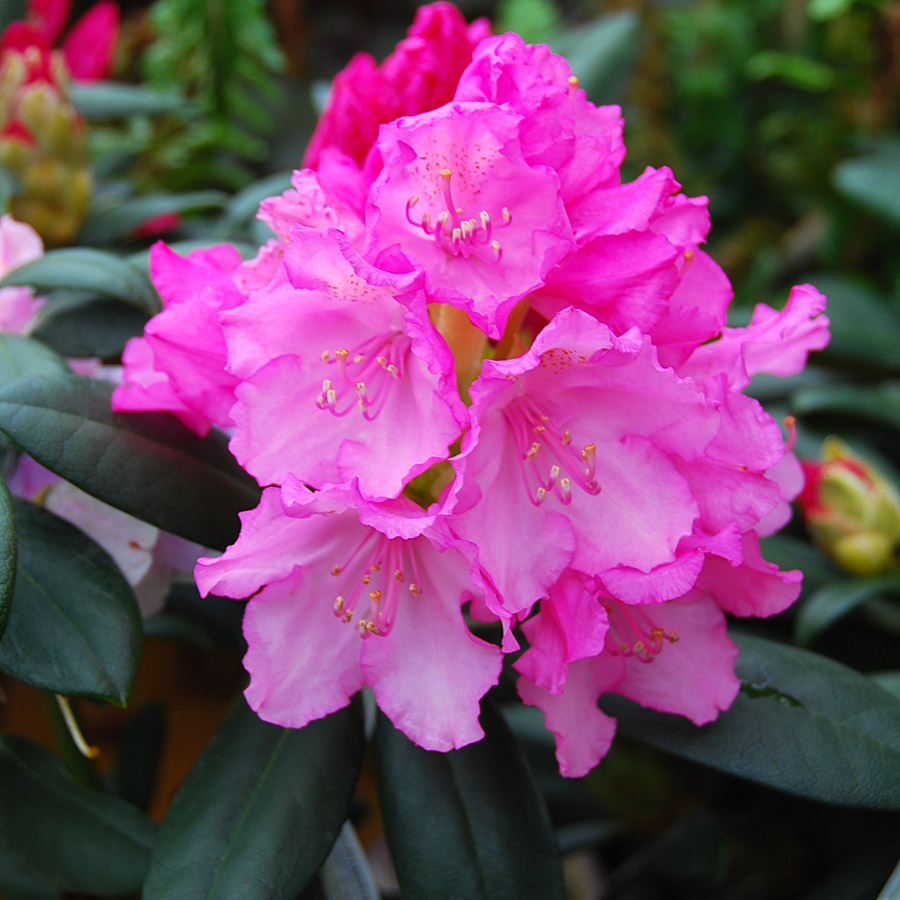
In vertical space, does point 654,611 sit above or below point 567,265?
below

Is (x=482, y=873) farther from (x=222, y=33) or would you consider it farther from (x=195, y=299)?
(x=222, y=33)

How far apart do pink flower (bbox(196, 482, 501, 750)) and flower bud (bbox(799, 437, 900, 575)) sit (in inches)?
23.2

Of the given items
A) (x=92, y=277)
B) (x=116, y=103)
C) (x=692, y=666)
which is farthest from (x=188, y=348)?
(x=116, y=103)

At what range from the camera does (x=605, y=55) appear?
1184 mm

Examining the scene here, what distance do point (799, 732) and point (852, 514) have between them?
44 centimetres

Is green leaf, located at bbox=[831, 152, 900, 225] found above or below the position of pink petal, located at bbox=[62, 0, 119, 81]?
below

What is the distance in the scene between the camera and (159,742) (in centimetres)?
105

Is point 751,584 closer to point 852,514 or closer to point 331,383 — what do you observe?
point 331,383

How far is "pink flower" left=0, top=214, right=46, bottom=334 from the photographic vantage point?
77cm

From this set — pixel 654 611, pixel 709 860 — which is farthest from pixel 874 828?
pixel 654 611

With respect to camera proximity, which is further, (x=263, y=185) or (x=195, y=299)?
A: (x=263, y=185)

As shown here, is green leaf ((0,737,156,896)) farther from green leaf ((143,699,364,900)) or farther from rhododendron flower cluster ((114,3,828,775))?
rhododendron flower cluster ((114,3,828,775))

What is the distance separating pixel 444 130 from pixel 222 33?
1009 mm

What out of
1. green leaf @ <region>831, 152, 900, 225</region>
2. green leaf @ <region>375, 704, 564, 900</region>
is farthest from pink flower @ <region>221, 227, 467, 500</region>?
green leaf @ <region>831, 152, 900, 225</region>
